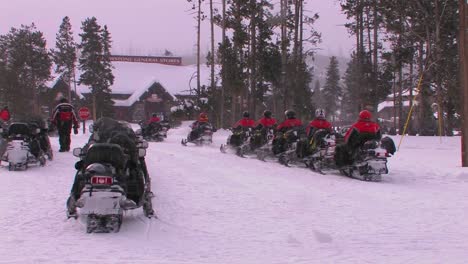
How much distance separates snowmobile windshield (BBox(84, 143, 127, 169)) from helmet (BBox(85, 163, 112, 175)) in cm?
21

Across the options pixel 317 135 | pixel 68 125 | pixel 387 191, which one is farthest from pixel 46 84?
pixel 387 191

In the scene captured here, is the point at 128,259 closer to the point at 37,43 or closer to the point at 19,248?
the point at 19,248

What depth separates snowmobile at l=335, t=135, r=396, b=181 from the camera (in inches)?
477

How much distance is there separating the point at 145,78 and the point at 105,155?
59.6 metres

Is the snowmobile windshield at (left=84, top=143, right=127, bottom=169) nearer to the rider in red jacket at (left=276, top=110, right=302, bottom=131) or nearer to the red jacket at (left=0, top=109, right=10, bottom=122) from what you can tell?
the rider in red jacket at (left=276, top=110, right=302, bottom=131)

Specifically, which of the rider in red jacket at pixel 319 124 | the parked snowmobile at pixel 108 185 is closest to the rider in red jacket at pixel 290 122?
the rider in red jacket at pixel 319 124

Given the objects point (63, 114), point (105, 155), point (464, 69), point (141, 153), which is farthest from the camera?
point (63, 114)

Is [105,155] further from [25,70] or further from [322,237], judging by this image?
[25,70]

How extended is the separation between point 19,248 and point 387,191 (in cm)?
709

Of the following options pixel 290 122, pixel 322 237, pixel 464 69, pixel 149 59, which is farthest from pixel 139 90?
pixel 322 237

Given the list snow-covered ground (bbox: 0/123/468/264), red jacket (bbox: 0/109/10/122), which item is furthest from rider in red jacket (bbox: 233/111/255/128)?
red jacket (bbox: 0/109/10/122)

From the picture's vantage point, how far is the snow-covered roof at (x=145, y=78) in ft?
203

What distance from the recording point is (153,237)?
674cm

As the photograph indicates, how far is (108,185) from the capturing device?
6.66 meters
